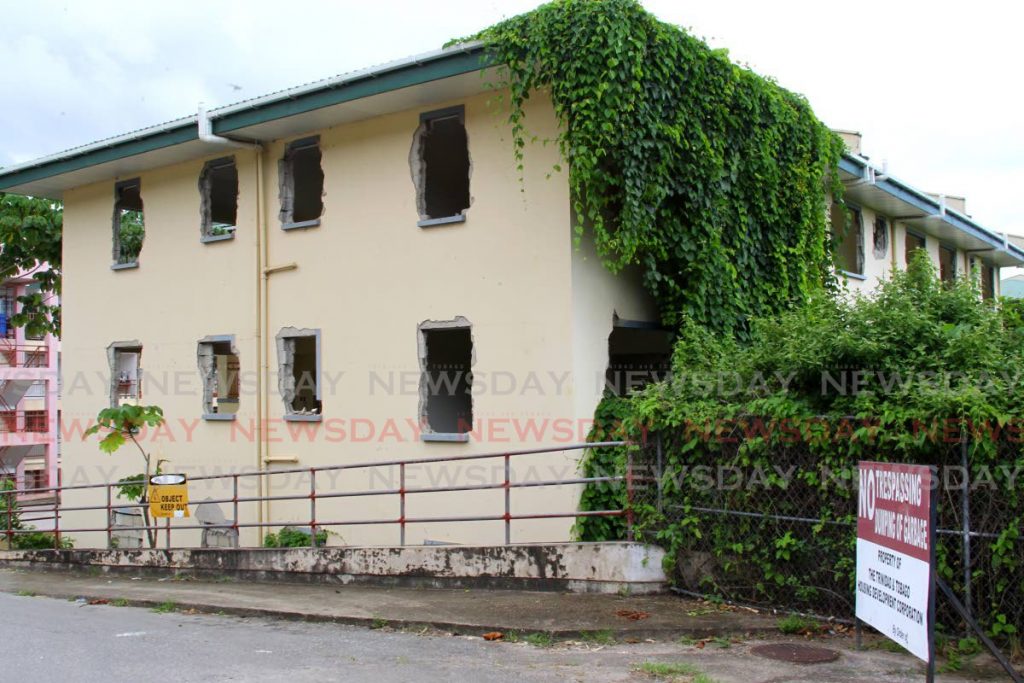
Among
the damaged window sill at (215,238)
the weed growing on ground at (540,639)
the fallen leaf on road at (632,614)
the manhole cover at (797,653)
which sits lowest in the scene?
the weed growing on ground at (540,639)

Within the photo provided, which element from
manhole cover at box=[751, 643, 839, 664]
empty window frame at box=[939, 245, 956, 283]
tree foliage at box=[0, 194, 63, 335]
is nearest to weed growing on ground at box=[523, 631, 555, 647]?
manhole cover at box=[751, 643, 839, 664]

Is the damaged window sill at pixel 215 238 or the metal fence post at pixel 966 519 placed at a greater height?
the damaged window sill at pixel 215 238

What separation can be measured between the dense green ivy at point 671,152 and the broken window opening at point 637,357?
1129mm

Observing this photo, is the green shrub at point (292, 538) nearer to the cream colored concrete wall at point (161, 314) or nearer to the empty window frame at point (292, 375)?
the cream colored concrete wall at point (161, 314)

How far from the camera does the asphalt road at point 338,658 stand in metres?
6.83

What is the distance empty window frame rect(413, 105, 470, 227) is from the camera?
12930 mm

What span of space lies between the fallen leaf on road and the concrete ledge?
66cm

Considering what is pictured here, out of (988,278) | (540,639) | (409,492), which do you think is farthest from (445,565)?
(988,278)

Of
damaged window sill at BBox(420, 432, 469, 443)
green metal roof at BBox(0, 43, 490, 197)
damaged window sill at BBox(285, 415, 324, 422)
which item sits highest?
green metal roof at BBox(0, 43, 490, 197)

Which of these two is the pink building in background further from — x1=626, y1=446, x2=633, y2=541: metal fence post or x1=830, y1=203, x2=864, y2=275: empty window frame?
x1=626, y1=446, x2=633, y2=541: metal fence post

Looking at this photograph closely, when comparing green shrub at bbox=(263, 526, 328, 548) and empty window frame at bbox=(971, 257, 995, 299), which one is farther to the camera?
empty window frame at bbox=(971, 257, 995, 299)

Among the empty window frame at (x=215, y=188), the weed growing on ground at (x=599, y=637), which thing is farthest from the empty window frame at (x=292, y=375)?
the weed growing on ground at (x=599, y=637)

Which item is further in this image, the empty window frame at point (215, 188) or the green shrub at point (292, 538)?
the empty window frame at point (215, 188)

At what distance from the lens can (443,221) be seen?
1273cm
